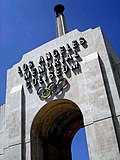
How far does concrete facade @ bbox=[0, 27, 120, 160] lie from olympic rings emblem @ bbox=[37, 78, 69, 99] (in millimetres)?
313

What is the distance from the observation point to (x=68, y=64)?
19172 millimetres

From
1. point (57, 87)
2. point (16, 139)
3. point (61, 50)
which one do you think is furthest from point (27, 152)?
point (61, 50)

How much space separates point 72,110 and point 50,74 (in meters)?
4.35

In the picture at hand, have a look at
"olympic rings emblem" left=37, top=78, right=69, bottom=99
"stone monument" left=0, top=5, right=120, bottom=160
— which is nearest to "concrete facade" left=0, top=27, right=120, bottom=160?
"stone monument" left=0, top=5, right=120, bottom=160

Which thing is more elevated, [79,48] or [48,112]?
[79,48]

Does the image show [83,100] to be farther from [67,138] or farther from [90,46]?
[67,138]

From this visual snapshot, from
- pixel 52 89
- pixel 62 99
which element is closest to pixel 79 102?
pixel 62 99

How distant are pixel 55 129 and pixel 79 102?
6044 millimetres

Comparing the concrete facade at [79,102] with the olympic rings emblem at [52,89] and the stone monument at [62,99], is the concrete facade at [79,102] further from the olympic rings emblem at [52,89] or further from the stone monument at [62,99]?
the olympic rings emblem at [52,89]

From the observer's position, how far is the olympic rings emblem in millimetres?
18516

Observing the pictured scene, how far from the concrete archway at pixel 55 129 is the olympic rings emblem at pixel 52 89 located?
0.80m

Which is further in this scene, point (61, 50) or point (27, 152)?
point (61, 50)

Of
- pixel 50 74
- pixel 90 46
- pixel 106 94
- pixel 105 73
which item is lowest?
pixel 106 94

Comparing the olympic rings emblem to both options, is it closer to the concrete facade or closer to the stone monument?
the stone monument
